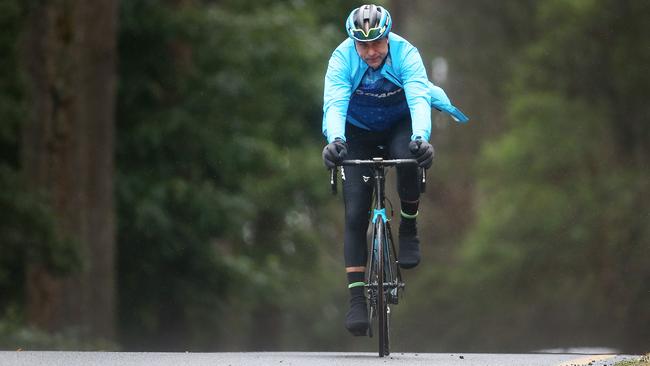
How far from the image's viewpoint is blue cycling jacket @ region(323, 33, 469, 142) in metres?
10.9

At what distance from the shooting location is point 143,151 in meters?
25.7

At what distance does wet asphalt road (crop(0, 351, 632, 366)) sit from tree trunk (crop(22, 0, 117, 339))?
960 centimetres

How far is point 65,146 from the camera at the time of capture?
21578 mm

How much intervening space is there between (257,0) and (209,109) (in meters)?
3.46

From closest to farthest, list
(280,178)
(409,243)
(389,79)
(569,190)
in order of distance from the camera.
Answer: (389,79) → (409,243) → (280,178) → (569,190)

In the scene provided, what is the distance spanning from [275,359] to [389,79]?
74.1 inches

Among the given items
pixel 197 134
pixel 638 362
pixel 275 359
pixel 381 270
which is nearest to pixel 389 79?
pixel 381 270

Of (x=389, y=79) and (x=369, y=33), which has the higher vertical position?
(x=369, y=33)

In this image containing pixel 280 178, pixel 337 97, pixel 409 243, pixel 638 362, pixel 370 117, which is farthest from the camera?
pixel 280 178

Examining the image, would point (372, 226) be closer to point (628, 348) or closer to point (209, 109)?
point (209, 109)

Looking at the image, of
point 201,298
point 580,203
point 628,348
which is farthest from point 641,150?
point 201,298

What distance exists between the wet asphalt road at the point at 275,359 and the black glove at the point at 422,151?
1.21 m

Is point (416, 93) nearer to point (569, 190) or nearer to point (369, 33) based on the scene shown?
point (369, 33)

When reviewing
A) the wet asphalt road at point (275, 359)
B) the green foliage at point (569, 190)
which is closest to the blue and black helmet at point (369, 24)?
the wet asphalt road at point (275, 359)
